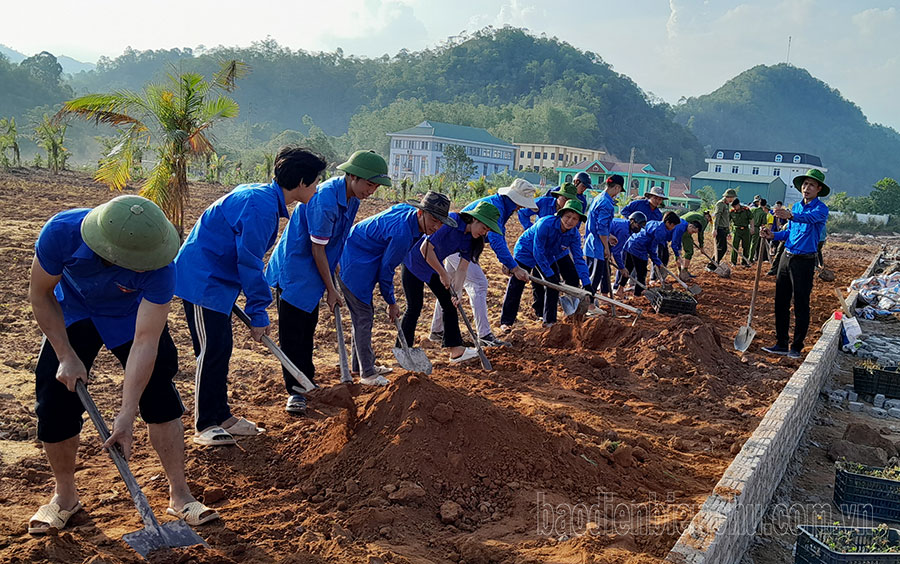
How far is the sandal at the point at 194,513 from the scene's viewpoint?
3.21m

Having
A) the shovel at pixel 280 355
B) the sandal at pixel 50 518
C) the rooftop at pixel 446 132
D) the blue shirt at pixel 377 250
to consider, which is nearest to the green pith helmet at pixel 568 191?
the blue shirt at pixel 377 250

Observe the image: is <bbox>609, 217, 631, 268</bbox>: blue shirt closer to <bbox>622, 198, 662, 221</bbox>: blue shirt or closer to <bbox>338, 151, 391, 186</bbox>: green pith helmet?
<bbox>622, 198, 662, 221</bbox>: blue shirt

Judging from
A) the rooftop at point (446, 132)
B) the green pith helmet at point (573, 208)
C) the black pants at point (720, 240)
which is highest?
the rooftop at point (446, 132)

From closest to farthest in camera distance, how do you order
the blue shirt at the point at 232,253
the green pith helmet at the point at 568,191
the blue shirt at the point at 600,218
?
the blue shirt at the point at 232,253, the green pith helmet at the point at 568,191, the blue shirt at the point at 600,218

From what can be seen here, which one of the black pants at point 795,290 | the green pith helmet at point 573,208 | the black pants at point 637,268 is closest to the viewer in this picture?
the black pants at point 795,290

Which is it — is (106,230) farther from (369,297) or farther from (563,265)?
(563,265)

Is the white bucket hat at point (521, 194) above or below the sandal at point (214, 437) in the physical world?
above

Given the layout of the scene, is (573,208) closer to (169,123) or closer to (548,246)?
(548,246)

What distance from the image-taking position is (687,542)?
2.96 metres

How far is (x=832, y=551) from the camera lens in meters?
3.36

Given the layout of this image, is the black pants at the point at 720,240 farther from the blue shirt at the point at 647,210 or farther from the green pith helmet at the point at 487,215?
the green pith helmet at the point at 487,215

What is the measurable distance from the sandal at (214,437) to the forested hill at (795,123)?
454 ft

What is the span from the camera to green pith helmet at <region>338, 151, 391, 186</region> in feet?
15.4

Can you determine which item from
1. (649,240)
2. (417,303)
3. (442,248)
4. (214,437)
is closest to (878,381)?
(649,240)
